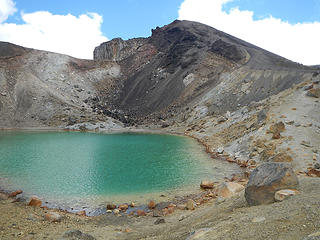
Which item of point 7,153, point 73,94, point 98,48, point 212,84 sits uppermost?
point 98,48

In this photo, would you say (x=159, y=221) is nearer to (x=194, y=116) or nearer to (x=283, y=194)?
(x=283, y=194)

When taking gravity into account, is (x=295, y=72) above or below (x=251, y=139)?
above

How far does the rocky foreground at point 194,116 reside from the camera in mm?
9500

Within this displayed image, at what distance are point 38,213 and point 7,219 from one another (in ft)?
6.21

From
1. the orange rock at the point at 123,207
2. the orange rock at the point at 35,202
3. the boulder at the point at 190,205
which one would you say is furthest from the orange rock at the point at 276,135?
the orange rock at the point at 35,202

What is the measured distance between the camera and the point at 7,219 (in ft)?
42.3

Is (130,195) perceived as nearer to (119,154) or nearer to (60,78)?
(119,154)

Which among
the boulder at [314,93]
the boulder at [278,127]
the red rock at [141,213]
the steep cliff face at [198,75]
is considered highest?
the steep cliff face at [198,75]

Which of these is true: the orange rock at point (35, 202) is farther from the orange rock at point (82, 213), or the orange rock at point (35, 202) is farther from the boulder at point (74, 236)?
the boulder at point (74, 236)

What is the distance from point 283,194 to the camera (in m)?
9.11

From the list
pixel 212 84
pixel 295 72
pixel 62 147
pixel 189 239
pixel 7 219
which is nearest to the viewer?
pixel 189 239

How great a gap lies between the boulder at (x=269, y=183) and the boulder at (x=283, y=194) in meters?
0.18

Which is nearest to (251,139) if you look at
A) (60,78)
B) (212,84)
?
(212,84)

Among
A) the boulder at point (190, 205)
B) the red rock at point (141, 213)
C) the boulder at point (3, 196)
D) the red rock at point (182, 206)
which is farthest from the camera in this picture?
the boulder at point (3, 196)
